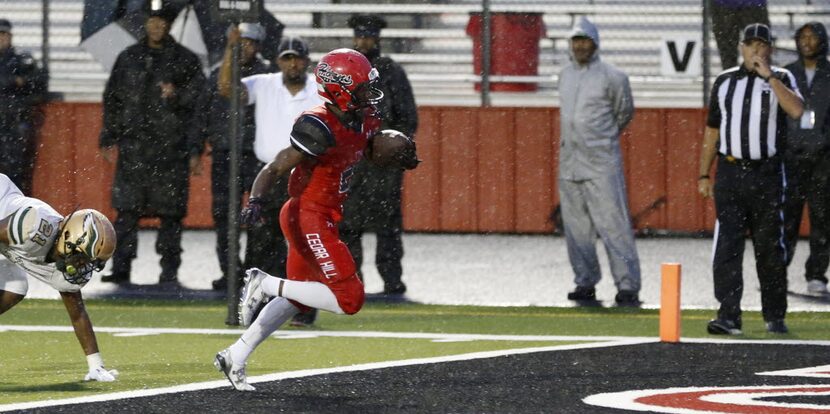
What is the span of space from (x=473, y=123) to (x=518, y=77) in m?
1.10

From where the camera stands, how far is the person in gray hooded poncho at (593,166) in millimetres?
14133

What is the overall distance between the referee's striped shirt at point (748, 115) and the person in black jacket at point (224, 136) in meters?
3.39

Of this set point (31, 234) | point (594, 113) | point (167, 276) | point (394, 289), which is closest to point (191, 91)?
point (167, 276)

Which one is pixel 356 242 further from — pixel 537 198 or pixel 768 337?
pixel 537 198

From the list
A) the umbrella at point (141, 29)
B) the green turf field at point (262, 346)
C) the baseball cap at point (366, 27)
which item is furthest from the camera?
the umbrella at point (141, 29)

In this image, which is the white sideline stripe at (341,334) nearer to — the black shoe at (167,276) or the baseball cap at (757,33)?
the baseball cap at (757,33)

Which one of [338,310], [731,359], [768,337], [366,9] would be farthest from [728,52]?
[338,310]

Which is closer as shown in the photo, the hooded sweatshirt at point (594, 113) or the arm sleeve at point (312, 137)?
the arm sleeve at point (312, 137)

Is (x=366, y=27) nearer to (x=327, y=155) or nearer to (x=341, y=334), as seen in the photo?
(x=341, y=334)

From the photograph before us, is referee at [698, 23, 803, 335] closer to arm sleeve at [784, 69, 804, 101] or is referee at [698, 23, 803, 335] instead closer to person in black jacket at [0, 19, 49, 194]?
arm sleeve at [784, 69, 804, 101]

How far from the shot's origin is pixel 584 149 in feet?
46.8

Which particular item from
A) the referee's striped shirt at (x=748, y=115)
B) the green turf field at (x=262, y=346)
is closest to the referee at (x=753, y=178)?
the referee's striped shirt at (x=748, y=115)

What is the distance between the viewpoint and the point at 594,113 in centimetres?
1423

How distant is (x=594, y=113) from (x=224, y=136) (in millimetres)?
2673
